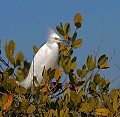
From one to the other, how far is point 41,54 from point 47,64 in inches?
5.9

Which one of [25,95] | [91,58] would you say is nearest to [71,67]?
[91,58]

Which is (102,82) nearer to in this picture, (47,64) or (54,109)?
(54,109)

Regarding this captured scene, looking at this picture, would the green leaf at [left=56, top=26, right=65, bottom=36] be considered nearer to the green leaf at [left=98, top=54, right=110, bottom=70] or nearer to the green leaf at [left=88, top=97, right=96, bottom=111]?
the green leaf at [left=98, top=54, right=110, bottom=70]

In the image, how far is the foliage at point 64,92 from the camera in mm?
2143

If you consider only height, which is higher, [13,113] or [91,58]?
[91,58]

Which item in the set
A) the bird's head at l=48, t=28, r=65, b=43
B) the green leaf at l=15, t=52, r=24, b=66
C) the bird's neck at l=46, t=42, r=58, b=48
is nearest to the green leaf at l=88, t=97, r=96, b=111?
the green leaf at l=15, t=52, r=24, b=66

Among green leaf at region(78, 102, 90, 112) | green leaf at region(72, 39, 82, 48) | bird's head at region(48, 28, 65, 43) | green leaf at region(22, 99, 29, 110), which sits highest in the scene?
bird's head at region(48, 28, 65, 43)

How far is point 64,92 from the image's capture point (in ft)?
8.29

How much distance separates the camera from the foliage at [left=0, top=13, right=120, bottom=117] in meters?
2.14

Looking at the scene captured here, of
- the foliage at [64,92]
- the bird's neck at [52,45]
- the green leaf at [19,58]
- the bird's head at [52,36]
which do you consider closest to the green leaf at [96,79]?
the foliage at [64,92]

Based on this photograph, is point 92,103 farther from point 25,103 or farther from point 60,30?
point 60,30

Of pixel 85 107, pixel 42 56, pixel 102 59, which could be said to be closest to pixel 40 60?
pixel 42 56

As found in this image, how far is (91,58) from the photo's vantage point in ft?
8.18

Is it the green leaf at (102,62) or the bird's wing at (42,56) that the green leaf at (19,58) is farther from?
the bird's wing at (42,56)
